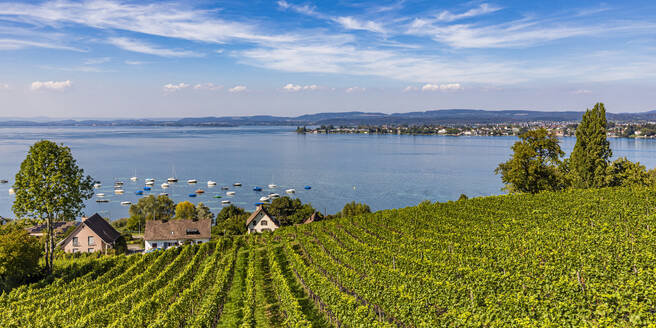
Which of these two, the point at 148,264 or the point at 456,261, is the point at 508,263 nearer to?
the point at 456,261

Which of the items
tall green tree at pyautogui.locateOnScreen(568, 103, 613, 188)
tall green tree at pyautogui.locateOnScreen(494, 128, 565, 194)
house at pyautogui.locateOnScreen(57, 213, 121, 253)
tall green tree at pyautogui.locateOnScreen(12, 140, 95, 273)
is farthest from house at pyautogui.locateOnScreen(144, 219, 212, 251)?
tall green tree at pyautogui.locateOnScreen(568, 103, 613, 188)

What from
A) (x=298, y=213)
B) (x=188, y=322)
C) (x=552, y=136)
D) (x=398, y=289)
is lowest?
(x=298, y=213)

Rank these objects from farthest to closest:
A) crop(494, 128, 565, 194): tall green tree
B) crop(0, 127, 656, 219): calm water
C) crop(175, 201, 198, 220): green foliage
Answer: crop(0, 127, 656, 219): calm water < crop(175, 201, 198, 220): green foliage < crop(494, 128, 565, 194): tall green tree

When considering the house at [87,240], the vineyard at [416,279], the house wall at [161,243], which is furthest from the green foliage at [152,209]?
the vineyard at [416,279]

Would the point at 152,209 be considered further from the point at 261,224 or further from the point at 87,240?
the point at 261,224

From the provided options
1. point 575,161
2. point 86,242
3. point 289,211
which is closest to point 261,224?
point 289,211

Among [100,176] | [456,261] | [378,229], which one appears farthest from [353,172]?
[456,261]

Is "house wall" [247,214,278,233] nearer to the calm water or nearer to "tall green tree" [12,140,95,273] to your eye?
the calm water
